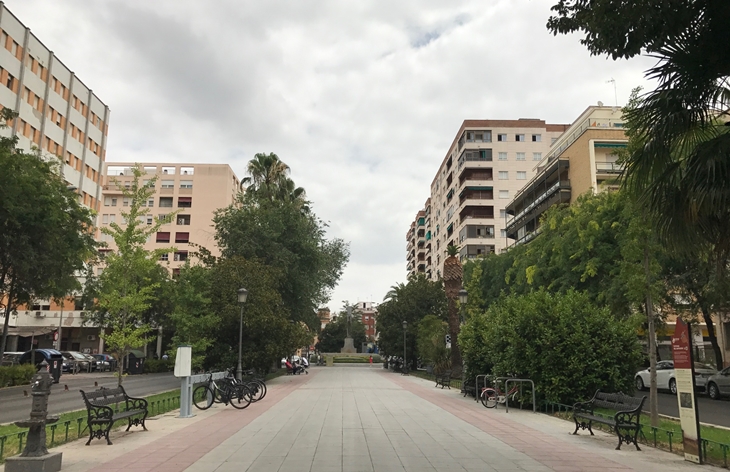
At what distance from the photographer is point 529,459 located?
8.91 meters

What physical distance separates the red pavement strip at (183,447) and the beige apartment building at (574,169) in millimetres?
33835

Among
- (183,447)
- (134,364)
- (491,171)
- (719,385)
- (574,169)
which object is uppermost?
(491,171)

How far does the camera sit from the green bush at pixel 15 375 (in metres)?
26.5

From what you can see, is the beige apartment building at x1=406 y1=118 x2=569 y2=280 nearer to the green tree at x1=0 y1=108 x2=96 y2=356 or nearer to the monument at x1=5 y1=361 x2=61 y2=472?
the green tree at x1=0 y1=108 x2=96 y2=356

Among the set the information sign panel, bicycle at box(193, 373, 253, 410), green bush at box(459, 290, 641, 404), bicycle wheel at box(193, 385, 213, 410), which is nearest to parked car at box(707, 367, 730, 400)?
green bush at box(459, 290, 641, 404)

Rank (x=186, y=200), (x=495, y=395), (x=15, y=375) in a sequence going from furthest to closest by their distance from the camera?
(x=186, y=200), (x=15, y=375), (x=495, y=395)

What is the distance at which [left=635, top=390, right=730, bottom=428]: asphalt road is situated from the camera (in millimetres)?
15109

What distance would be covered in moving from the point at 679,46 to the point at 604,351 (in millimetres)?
10418

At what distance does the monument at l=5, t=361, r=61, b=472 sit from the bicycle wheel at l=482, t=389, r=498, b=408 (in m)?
12.8

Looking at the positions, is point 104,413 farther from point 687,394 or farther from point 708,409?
point 708,409

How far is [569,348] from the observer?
1575 cm

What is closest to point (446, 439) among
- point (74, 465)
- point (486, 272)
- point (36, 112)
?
point (74, 465)

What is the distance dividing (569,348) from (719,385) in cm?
951

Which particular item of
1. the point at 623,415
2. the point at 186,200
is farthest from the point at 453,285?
the point at 186,200
